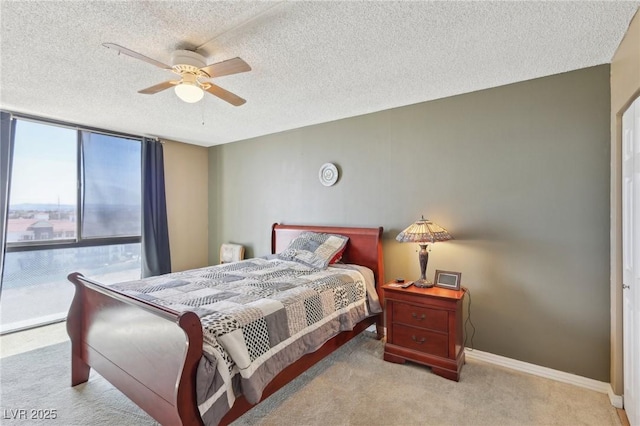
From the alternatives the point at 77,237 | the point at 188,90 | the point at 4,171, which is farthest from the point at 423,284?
the point at 4,171

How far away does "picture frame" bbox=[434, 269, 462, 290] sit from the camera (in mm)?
2660

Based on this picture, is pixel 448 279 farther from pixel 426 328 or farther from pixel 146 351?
pixel 146 351

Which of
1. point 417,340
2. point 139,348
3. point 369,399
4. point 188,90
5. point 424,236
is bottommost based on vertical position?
point 369,399

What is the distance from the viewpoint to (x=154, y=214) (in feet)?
14.7

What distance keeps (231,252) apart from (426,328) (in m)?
3.19

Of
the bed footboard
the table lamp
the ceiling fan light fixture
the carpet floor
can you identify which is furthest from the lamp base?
the ceiling fan light fixture

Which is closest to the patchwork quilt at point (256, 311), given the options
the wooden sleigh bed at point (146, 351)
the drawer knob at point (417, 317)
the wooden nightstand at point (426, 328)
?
the wooden sleigh bed at point (146, 351)

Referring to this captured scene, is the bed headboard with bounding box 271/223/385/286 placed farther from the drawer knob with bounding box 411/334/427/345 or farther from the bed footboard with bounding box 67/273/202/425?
the bed footboard with bounding box 67/273/202/425

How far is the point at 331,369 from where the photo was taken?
2.56m

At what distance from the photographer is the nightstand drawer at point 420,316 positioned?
96.8 inches

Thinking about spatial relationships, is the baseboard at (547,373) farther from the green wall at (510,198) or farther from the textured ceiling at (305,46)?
the textured ceiling at (305,46)

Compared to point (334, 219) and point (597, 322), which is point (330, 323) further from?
point (597, 322)

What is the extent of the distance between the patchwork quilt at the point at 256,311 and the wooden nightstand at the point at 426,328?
1.15 ft

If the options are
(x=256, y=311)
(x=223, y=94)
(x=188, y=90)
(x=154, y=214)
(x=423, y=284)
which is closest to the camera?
(x=256, y=311)
